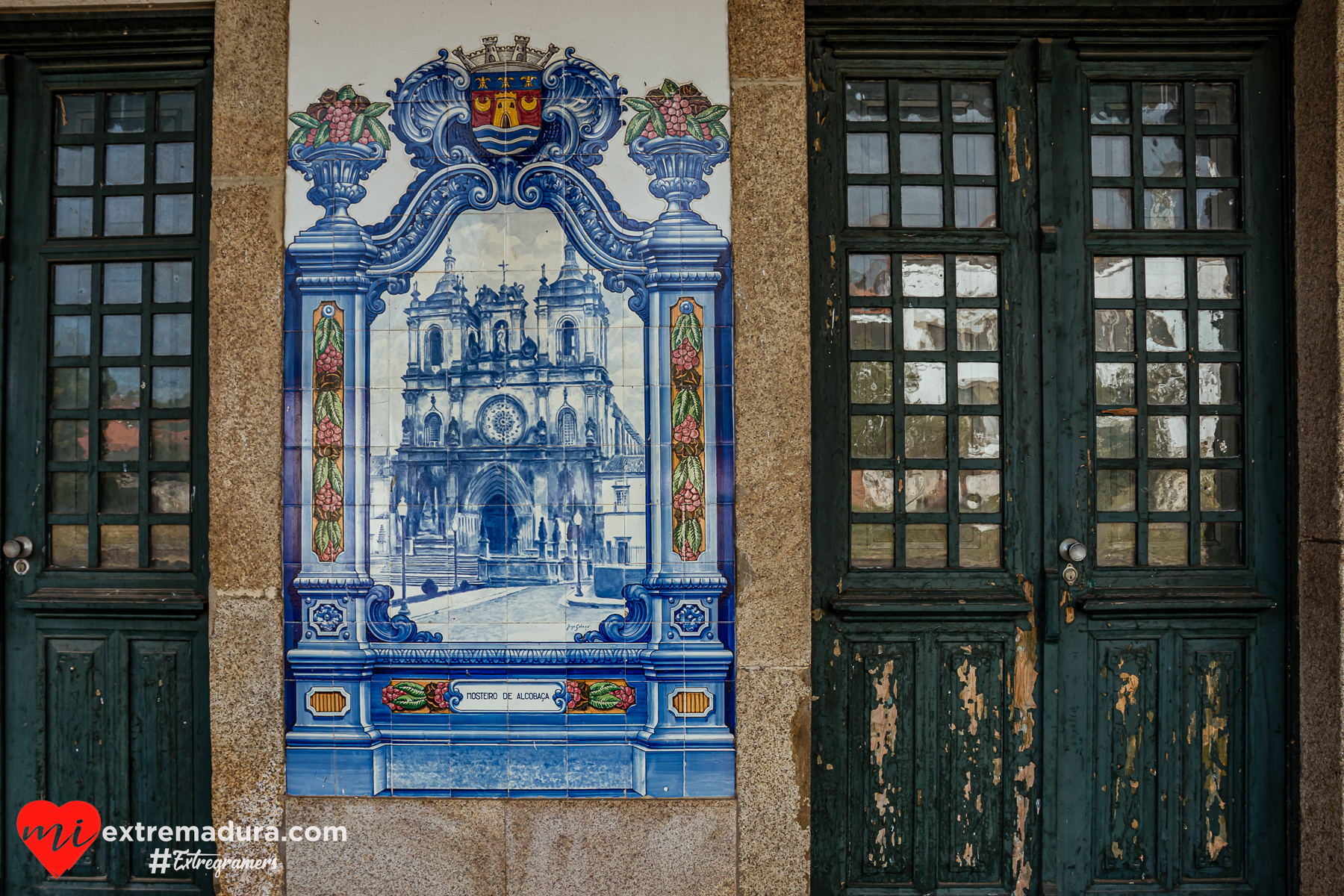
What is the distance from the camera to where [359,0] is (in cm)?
303

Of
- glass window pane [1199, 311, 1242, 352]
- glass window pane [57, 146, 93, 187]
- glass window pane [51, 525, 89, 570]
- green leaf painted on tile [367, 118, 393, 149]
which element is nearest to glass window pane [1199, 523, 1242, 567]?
glass window pane [1199, 311, 1242, 352]

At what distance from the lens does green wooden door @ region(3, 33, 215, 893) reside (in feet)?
10.3

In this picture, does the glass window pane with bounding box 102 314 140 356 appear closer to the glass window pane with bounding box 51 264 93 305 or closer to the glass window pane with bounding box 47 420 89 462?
the glass window pane with bounding box 51 264 93 305

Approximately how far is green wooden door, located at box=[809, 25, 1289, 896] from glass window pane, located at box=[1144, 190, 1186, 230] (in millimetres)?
22

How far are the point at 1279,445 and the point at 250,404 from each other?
455 centimetres

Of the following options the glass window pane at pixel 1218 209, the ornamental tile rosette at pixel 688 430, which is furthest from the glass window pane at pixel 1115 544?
the ornamental tile rosette at pixel 688 430

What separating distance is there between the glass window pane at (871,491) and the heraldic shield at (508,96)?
2.06 metres

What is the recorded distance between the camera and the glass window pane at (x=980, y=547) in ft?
10.2

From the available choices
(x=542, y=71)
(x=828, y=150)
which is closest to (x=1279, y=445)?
(x=828, y=150)

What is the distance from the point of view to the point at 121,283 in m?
3.24

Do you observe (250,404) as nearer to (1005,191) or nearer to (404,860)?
(404,860)

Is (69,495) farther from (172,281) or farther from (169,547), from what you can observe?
(172,281)

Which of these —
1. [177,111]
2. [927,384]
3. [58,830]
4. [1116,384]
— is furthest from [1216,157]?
[58,830]

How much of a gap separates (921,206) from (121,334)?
3736mm
